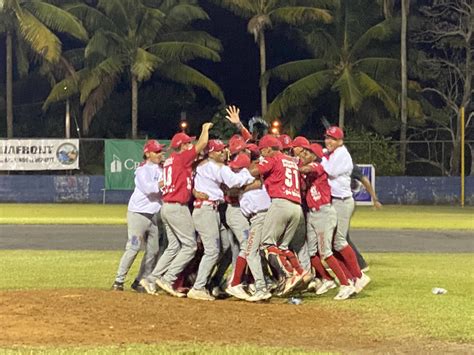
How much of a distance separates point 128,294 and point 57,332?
90.3 inches

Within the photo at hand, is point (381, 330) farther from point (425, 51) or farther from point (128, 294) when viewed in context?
point (425, 51)

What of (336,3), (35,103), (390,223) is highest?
(336,3)

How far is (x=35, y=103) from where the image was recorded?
174 ft

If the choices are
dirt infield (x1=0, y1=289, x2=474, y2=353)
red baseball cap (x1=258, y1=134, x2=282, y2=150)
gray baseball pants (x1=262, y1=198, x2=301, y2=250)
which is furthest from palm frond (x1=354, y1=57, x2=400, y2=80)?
dirt infield (x1=0, y1=289, x2=474, y2=353)

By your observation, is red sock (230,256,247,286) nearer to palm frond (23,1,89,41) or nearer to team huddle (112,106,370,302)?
team huddle (112,106,370,302)

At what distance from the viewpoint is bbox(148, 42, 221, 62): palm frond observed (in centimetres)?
4284

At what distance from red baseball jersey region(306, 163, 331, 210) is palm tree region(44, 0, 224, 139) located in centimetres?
→ 3174

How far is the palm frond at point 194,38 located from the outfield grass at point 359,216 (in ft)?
39.2

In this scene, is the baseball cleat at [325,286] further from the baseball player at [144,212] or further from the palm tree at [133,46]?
the palm tree at [133,46]

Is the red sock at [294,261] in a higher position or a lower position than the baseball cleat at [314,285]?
higher

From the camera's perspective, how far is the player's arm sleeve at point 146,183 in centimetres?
1108

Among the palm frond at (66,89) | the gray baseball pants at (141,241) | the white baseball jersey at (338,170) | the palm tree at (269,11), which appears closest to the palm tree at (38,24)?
the palm frond at (66,89)

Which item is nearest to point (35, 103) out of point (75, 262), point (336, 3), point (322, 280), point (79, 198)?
point (79, 198)

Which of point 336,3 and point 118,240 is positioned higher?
point 336,3
